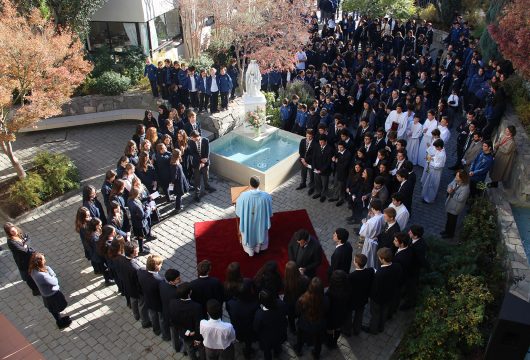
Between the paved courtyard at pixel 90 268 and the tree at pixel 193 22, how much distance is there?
535 cm

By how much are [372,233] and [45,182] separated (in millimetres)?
7644

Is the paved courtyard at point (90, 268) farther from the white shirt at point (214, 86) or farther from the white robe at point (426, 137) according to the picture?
the white shirt at point (214, 86)

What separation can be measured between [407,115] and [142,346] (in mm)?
8133

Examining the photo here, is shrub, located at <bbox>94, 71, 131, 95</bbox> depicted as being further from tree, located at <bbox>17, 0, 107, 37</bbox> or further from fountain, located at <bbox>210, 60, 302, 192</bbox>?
fountain, located at <bbox>210, 60, 302, 192</bbox>

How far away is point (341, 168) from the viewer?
1055 cm

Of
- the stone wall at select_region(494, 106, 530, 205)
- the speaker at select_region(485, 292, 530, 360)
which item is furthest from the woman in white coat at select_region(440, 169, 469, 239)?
the speaker at select_region(485, 292, 530, 360)

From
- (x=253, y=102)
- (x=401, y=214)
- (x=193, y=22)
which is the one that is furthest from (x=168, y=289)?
(x=193, y=22)

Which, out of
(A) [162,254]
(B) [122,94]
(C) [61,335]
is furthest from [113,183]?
(B) [122,94]

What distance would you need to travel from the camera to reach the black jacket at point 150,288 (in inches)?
274

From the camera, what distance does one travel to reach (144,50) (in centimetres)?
1669

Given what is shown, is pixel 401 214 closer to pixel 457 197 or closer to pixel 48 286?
pixel 457 197

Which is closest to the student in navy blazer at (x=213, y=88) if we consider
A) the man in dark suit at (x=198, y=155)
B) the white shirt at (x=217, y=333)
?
the man in dark suit at (x=198, y=155)

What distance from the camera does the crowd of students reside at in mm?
6727

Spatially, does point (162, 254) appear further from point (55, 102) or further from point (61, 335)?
point (55, 102)
